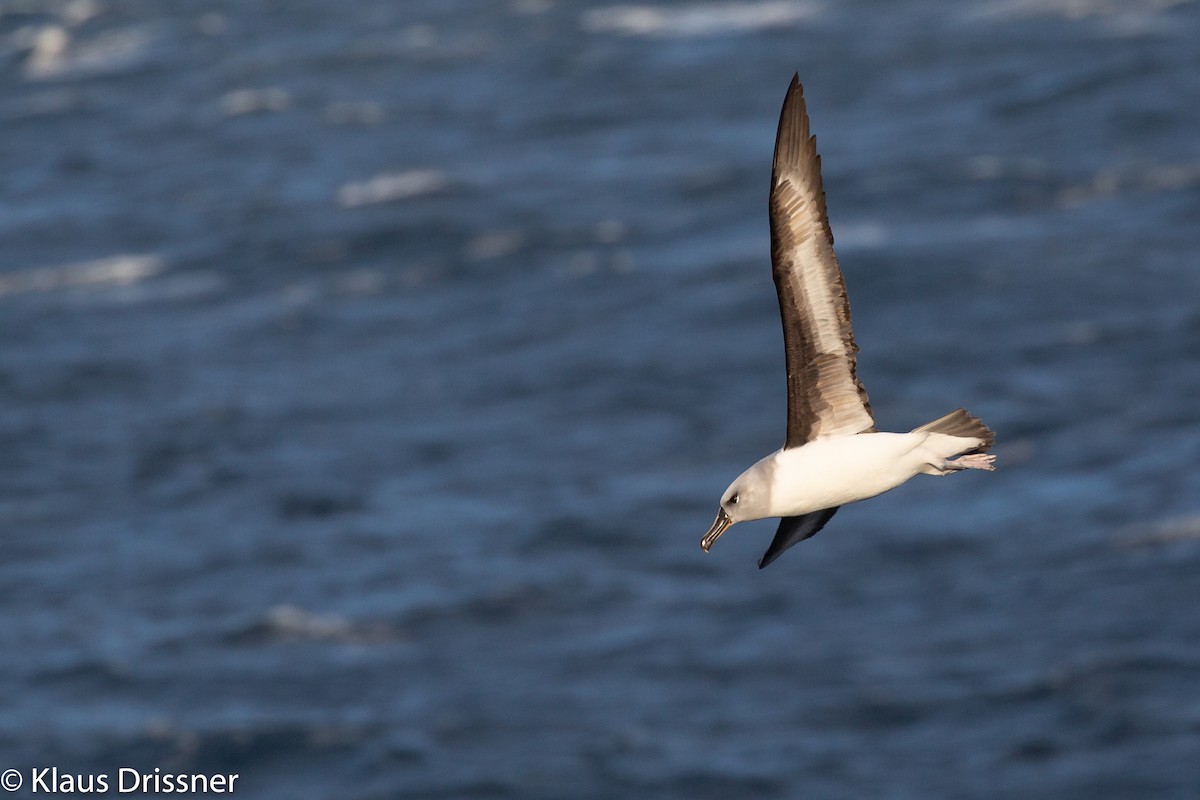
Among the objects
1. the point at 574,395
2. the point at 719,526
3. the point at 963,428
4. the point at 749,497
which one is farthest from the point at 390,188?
the point at 749,497

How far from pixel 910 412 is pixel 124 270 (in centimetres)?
6425

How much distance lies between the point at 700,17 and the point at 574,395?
57.8m

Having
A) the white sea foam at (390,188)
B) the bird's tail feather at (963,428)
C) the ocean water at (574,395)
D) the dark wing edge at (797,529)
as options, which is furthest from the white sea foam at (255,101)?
the bird's tail feather at (963,428)

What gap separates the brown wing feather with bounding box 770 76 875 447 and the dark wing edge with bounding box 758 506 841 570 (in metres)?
1.56

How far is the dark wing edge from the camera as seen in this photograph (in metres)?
14.3

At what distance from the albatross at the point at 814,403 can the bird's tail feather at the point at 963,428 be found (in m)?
0.01

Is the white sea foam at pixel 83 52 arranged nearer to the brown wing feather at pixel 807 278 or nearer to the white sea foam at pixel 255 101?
the white sea foam at pixel 255 101

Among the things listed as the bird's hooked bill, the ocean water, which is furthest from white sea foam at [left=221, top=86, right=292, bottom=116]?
the bird's hooked bill

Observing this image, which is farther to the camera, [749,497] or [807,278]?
[749,497]

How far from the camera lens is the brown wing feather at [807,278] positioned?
492 inches

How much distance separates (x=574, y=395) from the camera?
4619 inches

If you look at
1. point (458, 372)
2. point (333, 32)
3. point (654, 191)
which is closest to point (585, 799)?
point (458, 372)

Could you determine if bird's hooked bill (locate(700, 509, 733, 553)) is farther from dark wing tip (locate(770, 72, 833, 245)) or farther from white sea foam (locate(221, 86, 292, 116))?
white sea foam (locate(221, 86, 292, 116))

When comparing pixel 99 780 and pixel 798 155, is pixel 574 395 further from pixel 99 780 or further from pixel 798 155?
pixel 798 155
